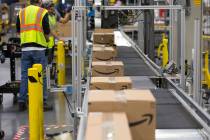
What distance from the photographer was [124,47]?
29.0 ft

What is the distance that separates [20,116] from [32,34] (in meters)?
1.28

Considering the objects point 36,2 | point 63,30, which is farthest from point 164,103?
point 63,30

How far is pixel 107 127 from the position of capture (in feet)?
8.20

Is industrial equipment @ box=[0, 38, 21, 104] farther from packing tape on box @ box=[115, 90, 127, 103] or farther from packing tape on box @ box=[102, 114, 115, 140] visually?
packing tape on box @ box=[102, 114, 115, 140]

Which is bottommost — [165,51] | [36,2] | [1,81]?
[1,81]

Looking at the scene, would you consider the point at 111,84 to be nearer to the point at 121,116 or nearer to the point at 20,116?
the point at 121,116

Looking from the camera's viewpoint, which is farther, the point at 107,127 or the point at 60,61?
the point at 60,61

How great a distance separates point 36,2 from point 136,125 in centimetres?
511

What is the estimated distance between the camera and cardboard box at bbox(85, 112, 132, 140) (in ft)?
7.69

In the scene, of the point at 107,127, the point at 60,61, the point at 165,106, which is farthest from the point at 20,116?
the point at 107,127

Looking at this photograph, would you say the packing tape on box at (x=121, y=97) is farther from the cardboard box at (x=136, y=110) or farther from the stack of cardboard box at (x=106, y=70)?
the stack of cardboard box at (x=106, y=70)

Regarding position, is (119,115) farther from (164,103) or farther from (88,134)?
(164,103)

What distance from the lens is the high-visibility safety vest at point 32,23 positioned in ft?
24.3

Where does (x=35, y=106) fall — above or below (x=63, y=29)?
below
